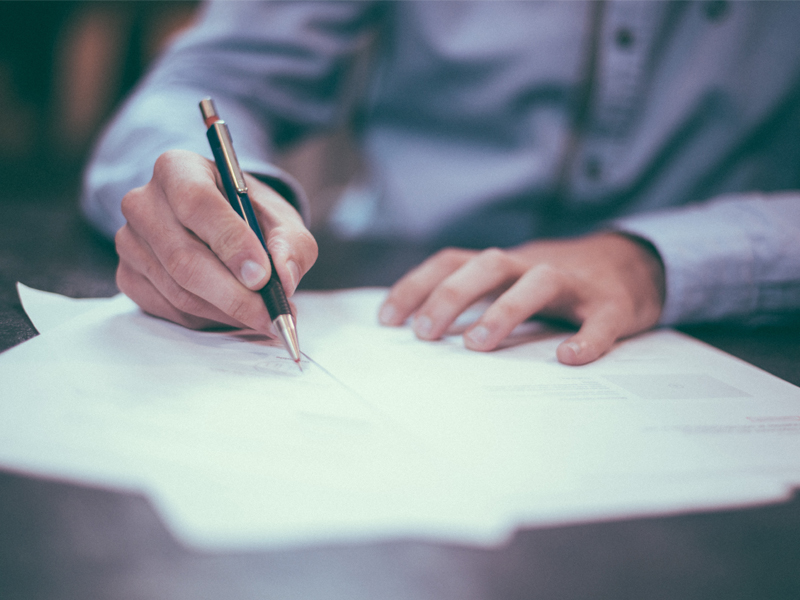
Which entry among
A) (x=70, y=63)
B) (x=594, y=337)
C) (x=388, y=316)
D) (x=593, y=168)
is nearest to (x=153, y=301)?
(x=388, y=316)

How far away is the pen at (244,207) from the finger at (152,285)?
0.05 m

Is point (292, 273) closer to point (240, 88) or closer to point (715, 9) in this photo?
point (240, 88)

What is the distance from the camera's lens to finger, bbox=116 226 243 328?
31 centimetres

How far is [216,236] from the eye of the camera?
285 millimetres

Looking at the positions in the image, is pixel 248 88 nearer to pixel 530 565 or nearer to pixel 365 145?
pixel 365 145

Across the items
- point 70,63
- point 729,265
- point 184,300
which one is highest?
point 70,63

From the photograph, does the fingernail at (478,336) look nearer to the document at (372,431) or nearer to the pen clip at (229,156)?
the document at (372,431)

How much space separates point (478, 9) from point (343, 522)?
654 millimetres

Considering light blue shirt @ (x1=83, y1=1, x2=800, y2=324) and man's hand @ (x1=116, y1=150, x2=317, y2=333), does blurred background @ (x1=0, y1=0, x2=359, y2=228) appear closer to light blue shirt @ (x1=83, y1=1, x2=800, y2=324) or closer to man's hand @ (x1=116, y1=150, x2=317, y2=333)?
light blue shirt @ (x1=83, y1=1, x2=800, y2=324)

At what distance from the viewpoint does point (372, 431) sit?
0.22 meters

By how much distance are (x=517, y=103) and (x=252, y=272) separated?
1.64 feet

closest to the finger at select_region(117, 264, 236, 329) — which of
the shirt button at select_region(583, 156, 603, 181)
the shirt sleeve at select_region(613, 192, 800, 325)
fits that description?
the shirt sleeve at select_region(613, 192, 800, 325)

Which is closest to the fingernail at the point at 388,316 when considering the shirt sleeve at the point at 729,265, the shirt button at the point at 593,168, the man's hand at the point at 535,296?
the man's hand at the point at 535,296

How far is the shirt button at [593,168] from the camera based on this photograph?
64 centimetres
